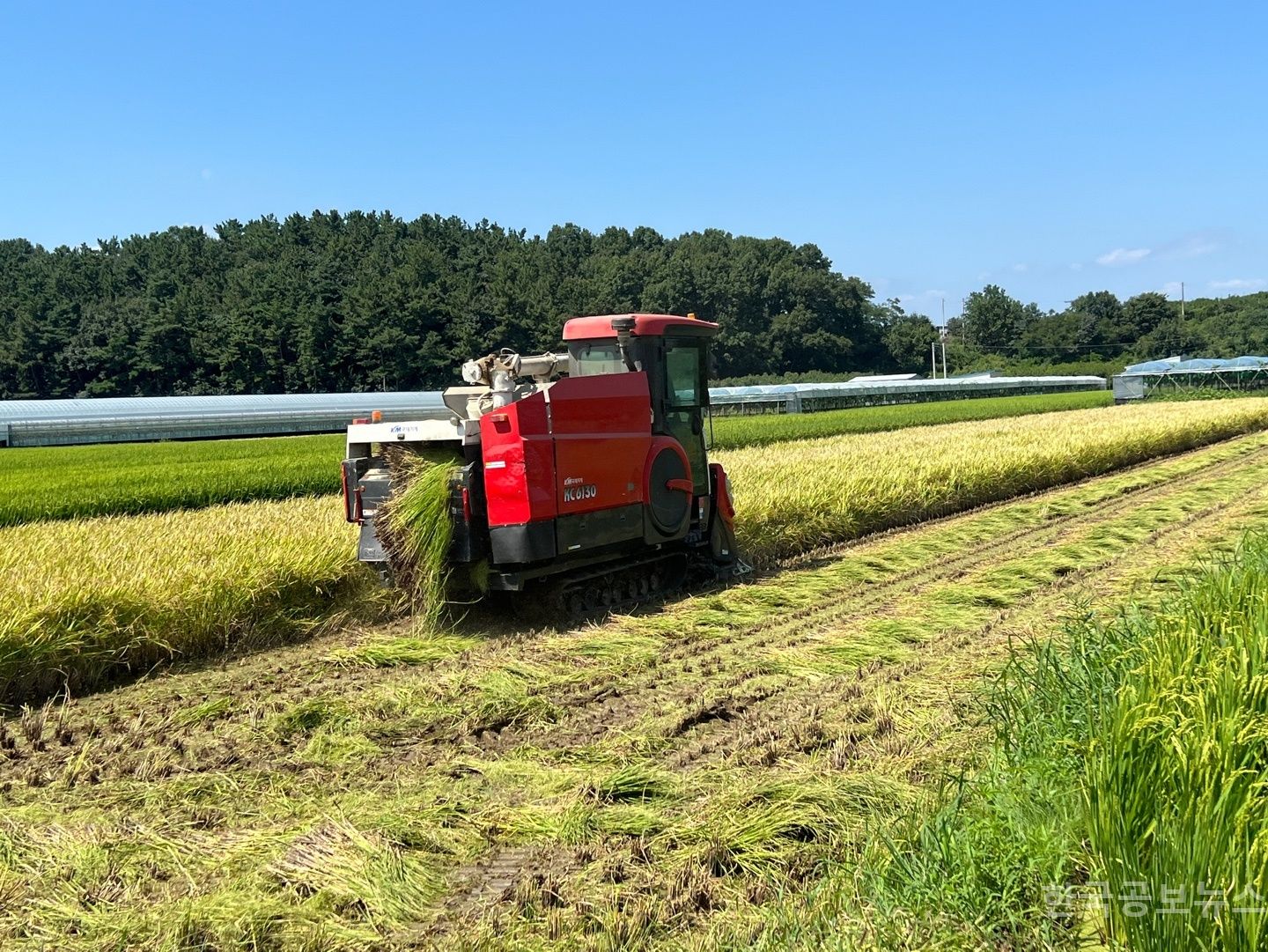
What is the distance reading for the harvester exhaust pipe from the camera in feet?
28.3

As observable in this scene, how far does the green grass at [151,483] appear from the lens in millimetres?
13742

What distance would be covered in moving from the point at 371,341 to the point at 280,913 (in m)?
51.5

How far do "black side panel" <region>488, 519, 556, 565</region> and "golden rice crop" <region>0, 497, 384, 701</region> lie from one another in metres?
1.68

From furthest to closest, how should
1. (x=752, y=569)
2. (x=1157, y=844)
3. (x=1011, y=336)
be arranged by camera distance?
1. (x=1011, y=336)
2. (x=752, y=569)
3. (x=1157, y=844)

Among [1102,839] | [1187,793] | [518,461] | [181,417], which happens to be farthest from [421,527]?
[181,417]

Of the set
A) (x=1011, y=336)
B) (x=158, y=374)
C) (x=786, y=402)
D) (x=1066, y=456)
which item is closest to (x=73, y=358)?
(x=158, y=374)

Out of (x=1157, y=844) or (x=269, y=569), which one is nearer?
(x=1157, y=844)

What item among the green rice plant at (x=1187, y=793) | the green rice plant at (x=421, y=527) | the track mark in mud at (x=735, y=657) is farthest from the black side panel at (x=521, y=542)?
the green rice plant at (x=1187, y=793)

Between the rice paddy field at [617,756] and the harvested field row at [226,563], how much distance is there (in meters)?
0.04

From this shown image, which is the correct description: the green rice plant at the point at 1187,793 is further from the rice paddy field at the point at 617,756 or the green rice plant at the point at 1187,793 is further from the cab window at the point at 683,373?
the cab window at the point at 683,373

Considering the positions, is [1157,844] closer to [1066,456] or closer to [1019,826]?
[1019,826]

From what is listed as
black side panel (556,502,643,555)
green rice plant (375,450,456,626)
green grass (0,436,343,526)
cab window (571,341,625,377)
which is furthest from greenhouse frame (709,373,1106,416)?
green rice plant (375,450,456,626)

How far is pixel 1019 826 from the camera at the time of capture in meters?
3.35

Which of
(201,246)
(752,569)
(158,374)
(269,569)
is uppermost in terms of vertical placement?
(201,246)
